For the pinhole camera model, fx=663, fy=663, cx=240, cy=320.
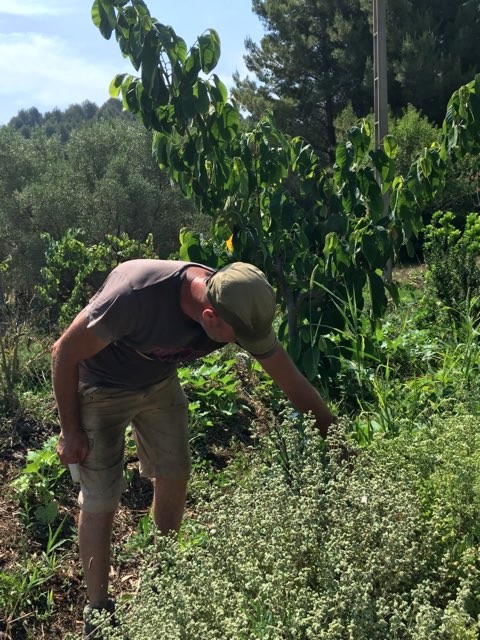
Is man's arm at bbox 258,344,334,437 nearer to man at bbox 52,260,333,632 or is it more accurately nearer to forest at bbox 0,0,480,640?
man at bbox 52,260,333,632

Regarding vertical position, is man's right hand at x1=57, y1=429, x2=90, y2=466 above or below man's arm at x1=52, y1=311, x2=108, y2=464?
below

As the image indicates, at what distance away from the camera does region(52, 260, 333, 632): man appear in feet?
6.74

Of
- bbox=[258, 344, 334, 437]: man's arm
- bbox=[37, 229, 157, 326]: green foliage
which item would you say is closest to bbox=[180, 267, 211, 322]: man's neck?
bbox=[258, 344, 334, 437]: man's arm

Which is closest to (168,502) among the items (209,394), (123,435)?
(123,435)

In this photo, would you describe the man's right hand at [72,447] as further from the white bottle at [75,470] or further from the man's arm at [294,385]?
the man's arm at [294,385]

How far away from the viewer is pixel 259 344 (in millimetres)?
2141

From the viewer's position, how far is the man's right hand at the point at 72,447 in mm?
2363

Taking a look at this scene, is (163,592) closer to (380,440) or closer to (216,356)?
(380,440)

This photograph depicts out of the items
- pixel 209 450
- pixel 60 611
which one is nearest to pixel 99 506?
pixel 60 611

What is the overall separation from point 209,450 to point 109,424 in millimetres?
1339

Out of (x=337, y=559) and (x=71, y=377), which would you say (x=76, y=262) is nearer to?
(x=71, y=377)

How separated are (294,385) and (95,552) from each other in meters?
0.95

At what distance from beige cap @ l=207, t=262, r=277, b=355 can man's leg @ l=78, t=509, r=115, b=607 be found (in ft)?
3.00

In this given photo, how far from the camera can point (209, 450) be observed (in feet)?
12.2
